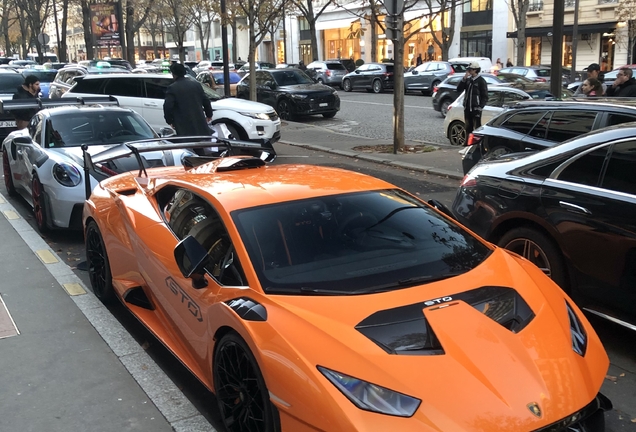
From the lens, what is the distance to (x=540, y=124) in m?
8.70

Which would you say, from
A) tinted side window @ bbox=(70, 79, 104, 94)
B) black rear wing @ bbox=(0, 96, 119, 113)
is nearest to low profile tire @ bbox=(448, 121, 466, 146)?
black rear wing @ bbox=(0, 96, 119, 113)

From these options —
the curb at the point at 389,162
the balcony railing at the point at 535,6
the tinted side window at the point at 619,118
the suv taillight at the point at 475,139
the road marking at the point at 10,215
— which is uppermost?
the balcony railing at the point at 535,6

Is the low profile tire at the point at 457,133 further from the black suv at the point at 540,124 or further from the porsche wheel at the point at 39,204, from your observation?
the porsche wheel at the point at 39,204

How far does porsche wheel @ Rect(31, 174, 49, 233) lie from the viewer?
26.9ft

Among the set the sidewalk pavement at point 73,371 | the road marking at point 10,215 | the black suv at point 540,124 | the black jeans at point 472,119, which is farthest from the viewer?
the black jeans at point 472,119

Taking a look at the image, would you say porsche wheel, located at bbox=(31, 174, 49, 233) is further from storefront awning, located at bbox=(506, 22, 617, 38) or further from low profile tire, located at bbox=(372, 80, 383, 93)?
storefront awning, located at bbox=(506, 22, 617, 38)

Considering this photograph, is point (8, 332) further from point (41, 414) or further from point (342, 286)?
point (342, 286)

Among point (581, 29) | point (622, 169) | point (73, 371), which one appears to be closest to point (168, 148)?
point (73, 371)

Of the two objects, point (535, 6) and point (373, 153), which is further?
point (535, 6)

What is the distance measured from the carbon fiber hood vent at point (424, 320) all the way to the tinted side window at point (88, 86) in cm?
1418

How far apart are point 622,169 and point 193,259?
3070mm

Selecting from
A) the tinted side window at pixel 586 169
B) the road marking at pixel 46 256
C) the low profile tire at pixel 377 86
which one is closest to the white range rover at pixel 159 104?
the road marking at pixel 46 256

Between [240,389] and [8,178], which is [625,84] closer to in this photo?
[8,178]

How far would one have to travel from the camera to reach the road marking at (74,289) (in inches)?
245
